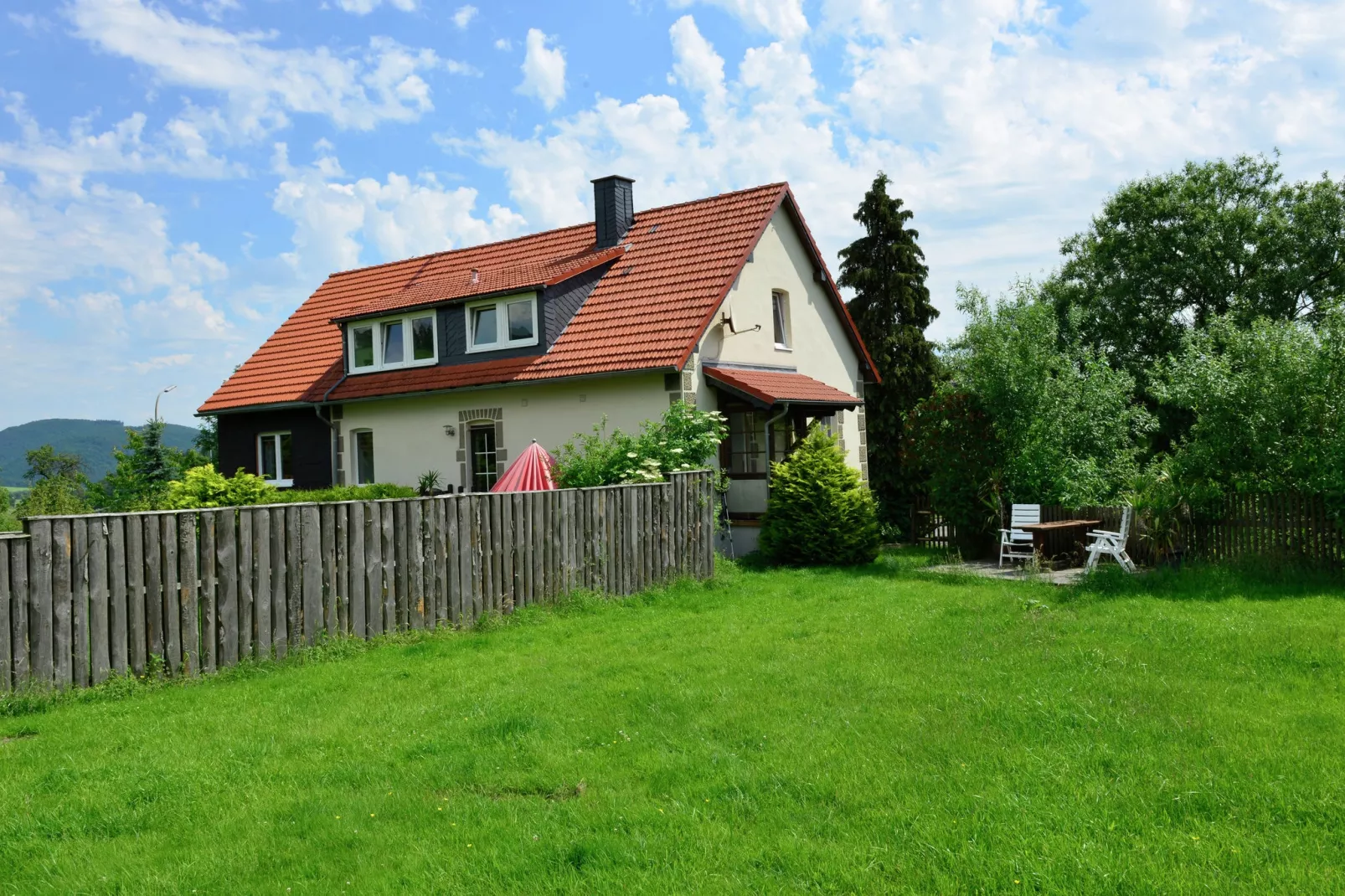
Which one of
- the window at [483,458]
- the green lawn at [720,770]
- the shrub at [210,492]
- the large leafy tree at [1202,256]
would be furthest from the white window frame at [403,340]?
the large leafy tree at [1202,256]

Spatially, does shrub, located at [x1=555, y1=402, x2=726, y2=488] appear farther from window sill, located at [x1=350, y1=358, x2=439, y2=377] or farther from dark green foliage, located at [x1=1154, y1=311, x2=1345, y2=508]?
dark green foliage, located at [x1=1154, y1=311, x2=1345, y2=508]

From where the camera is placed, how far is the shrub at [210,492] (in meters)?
16.9

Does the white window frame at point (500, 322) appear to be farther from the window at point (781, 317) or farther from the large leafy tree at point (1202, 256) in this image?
the large leafy tree at point (1202, 256)

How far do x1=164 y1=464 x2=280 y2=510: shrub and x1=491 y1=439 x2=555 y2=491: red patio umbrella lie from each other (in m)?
4.74

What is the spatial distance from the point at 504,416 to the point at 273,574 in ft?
39.6

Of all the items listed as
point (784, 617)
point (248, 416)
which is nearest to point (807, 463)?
point (784, 617)

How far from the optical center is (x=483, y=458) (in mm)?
21672

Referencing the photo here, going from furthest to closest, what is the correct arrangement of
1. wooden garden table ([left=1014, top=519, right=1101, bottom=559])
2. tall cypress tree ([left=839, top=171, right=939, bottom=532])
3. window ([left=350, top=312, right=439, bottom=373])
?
tall cypress tree ([left=839, top=171, right=939, bottom=532]) < window ([left=350, top=312, right=439, bottom=373]) < wooden garden table ([left=1014, top=519, right=1101, bottom=559])

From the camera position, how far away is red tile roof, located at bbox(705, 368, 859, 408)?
18000 millimetres

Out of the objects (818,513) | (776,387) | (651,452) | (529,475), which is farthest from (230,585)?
(776,387)

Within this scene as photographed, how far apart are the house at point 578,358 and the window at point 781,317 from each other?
1.4 inches

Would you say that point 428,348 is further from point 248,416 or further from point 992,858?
point 992,858

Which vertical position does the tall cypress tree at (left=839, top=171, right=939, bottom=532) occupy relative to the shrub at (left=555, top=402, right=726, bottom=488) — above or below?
above

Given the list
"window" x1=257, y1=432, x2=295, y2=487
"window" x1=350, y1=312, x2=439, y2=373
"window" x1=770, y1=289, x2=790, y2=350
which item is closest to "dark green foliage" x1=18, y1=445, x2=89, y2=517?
"window" x1=257, y1=432, x2=295, y2=487
